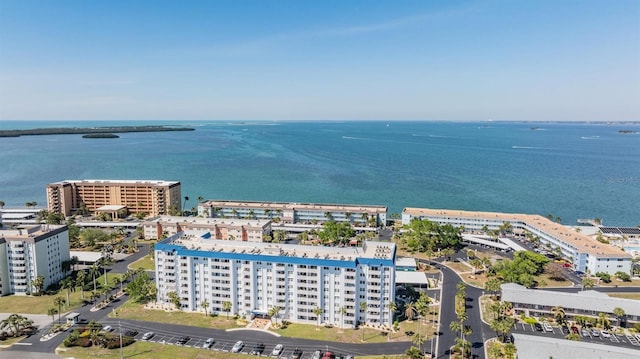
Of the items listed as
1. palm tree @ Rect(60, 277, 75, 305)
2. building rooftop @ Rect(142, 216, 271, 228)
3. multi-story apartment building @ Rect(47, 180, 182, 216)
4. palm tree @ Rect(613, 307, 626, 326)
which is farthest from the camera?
multi-story apartment building @ Rect(47, 180, 182, 216)

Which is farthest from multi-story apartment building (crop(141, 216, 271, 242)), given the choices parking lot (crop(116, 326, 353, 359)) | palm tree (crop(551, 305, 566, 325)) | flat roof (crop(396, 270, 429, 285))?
palm tree (crop(551, 305, 566, 325))

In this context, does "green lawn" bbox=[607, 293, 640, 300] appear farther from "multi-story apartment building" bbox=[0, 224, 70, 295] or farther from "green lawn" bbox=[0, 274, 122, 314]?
"multi-story apartment building" bbox=[0, 224, 70, 295]

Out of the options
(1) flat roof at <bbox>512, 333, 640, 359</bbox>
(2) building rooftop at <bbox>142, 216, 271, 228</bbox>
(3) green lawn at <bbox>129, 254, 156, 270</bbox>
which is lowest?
(3) green lawn at <bbox>129, 254, 156, 270</bbox>

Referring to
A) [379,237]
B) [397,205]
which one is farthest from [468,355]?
[397,205]

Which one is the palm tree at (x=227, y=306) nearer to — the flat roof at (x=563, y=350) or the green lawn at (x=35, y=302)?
the green lawn at (x=35, y=302)

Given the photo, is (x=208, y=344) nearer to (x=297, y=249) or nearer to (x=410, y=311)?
(x=297, y=249)

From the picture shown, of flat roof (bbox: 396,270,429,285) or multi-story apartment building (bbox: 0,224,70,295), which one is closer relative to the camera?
multi-story apartment building (bbox: 0,224,70,295)

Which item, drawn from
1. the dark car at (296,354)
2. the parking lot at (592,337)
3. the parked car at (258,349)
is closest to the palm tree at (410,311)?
the parking lot at (592,337)
